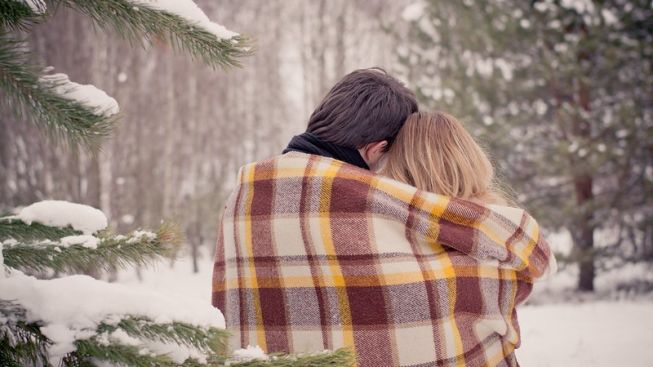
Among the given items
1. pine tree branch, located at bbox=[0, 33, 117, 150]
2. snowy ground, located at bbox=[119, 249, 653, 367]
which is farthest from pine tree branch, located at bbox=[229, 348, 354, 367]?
snowy ground, located at bbox=[119, 249, 653, 367]

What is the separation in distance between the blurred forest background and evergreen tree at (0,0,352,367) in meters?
4.74

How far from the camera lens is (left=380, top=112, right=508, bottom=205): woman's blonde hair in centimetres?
255

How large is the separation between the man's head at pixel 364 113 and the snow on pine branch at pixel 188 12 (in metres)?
1.28

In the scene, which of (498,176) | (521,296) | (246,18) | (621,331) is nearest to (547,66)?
(621,331)

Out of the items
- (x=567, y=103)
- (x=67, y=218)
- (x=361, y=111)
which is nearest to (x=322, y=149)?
(x=361, y=111)

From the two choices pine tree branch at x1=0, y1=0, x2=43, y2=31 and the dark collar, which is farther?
the dark collar

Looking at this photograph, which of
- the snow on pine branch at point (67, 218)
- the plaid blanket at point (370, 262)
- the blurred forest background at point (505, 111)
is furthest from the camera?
the blurred forest background at point (505, 111)

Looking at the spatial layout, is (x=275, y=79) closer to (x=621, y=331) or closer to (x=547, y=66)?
(x=547, y=66)

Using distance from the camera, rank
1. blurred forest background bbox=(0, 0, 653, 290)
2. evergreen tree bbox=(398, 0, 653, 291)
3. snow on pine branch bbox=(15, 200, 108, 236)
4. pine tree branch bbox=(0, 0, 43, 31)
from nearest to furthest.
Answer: pine tree branch bbox=(0, 0, 43, 31)
snow on pine branch bbox=(15, 200, 108, 236)
evergreen tree bbox=(398, 0, 653, 291)
blurred forest background bbox=(0, 0, 653, 290)

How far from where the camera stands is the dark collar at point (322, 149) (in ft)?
7.92

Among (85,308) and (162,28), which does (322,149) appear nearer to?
(162,28)

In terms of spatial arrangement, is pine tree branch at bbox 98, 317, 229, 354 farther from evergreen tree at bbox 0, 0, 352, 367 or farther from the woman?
the woman

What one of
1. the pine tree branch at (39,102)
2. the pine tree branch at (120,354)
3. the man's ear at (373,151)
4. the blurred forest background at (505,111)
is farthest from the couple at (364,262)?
the blurred forest background at (505,111)

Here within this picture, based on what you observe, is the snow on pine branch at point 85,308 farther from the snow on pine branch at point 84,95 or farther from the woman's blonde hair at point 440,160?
the woman's blonde hair at point 440,160
